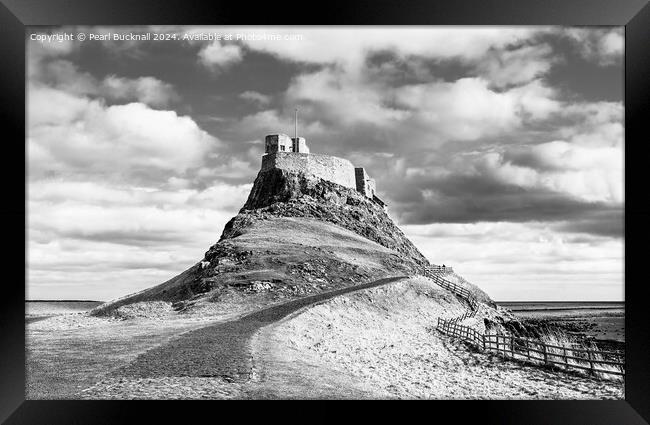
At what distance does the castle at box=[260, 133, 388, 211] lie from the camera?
74.4m

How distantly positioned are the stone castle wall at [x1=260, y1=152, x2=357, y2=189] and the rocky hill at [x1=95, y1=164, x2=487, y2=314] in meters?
1.08

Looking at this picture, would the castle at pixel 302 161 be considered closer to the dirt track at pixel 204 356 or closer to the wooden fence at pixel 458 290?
the wooden fence at pixel 458 290

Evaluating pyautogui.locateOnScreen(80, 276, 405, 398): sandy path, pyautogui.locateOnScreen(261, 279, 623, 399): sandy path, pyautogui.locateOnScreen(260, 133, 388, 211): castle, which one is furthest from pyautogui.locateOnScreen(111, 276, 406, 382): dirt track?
pyautogui.locateOnScreen(260, 133, 388, 211): castle

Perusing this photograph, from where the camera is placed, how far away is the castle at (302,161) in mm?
74375

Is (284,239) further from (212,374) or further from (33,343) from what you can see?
(212,374)

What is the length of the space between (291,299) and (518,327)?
25.0m

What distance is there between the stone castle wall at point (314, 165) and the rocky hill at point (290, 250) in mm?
1080

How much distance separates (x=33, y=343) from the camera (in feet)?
83.4

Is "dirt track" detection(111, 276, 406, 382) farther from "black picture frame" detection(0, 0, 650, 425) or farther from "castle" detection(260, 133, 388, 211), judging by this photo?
"castle" detection(260, 133, 388, 211)
